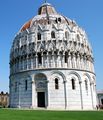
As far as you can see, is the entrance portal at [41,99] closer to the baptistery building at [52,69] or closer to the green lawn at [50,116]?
the baptistery building at [52,69]

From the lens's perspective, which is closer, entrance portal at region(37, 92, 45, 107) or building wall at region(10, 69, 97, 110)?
building wall at region(10, 69, 97, 110)

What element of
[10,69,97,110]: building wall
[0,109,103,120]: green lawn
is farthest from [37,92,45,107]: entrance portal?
[0,109,103,120]: green lawn

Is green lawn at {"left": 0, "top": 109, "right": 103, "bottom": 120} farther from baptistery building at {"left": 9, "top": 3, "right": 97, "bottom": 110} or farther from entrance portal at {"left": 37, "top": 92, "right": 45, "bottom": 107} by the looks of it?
entrance portal at {"left": 37, "top": 92, "right": 45, "bottom": 107}

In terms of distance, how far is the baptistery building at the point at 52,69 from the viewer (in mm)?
40594

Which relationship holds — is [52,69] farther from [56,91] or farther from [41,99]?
[41,99]

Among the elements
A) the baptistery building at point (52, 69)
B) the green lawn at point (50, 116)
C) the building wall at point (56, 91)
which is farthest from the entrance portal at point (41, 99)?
the green lawn at point (50, 116)

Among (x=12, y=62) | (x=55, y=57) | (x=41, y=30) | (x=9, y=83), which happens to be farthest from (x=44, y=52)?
(x=9, y=83)

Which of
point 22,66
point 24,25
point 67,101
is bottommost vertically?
point 67,101

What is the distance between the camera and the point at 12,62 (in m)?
47.2

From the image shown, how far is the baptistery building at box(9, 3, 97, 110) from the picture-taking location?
40.6 meters

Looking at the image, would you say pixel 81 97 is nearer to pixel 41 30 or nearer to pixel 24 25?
pixel 41 30

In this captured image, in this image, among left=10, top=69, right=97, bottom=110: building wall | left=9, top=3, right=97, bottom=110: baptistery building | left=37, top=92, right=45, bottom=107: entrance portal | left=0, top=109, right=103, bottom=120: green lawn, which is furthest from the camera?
left=37, top=92, right=45, bottom=107: entrance portal

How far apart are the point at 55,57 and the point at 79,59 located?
510 centimetres

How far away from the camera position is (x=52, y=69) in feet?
134
